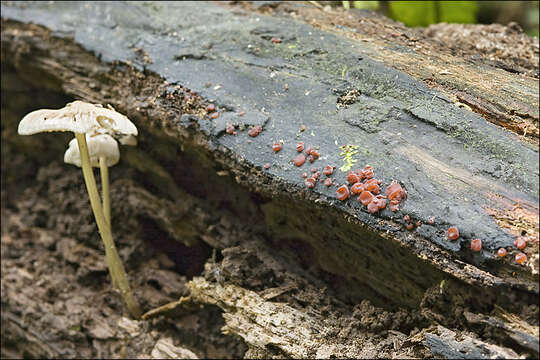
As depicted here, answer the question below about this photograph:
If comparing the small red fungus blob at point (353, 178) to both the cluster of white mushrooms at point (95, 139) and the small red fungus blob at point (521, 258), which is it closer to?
the small red fungus blob at point (521, 258)

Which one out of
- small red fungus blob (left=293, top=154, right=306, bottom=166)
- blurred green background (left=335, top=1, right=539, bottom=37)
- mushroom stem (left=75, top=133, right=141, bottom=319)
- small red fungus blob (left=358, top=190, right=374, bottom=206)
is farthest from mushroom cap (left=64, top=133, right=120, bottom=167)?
blurred green background (left=335, top=1, right=539, bottom=37)

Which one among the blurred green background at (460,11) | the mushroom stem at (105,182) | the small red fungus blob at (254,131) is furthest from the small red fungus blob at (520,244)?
the blurred green background at (460,11)

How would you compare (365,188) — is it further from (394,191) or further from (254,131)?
(254,131)

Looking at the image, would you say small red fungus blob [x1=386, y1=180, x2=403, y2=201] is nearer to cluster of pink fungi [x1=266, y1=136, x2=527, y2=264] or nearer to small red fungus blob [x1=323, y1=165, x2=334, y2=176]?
cluster of pink fungi [x1=266, y1=136, x2=527, y2=264]

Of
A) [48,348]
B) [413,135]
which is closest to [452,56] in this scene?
[413,135]

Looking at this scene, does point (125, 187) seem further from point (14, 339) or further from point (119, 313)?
point (14, 339)

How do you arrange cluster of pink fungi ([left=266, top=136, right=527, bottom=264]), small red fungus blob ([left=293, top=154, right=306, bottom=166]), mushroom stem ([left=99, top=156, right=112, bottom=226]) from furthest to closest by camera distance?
mushroom stem ([left=99, top=156, right=112, bottom=226]) → small red fungus blob ([left=293, top=154, right=306, bottom=166]) → cluster of pink fungi ([left=266, top=136, right=527, bottom=264])
